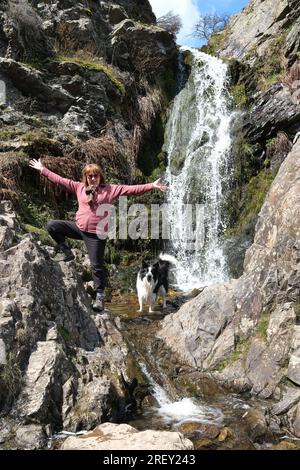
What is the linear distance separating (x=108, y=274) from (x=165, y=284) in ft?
7.47

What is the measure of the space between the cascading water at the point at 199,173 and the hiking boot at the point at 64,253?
552cm

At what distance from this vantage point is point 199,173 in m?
13.5

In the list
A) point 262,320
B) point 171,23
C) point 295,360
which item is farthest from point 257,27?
point 295,360

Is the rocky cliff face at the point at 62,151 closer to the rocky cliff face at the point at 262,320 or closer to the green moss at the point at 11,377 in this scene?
the green moss at the point at 11,377

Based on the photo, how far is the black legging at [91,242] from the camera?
17.8 ft

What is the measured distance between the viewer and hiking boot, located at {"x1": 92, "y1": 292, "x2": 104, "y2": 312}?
19.1 feet

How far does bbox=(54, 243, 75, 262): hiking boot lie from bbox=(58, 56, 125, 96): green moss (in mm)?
9420

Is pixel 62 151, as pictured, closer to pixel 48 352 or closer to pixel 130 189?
pixel 130 189

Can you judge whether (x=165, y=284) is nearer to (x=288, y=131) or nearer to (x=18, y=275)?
(x=18, y=275)

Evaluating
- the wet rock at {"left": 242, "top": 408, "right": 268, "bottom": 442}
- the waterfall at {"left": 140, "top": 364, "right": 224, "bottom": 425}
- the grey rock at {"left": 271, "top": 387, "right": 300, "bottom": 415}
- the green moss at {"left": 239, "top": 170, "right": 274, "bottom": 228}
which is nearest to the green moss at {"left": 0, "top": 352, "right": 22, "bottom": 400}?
the waterfall at {"left": 140, "top": 364, "right": 224, "bottom": 425}

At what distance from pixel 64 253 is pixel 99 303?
84 cm

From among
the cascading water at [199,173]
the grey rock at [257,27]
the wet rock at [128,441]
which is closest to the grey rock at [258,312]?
the wet rock at [128,441]

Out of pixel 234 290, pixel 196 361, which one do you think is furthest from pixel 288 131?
pixel 196 361

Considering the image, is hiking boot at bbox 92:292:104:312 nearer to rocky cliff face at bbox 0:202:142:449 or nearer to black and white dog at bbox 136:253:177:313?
rocky cliff face at bbox 0:202:142:449
